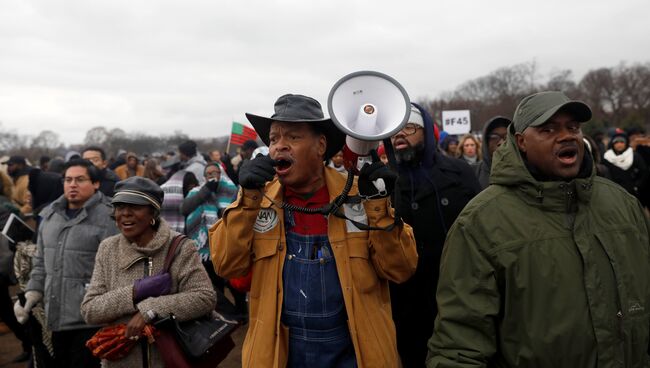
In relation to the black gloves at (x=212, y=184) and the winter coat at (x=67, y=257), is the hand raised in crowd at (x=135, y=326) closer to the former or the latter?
the winter coat at (x=67, y=257)

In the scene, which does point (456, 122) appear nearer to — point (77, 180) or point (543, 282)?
point (77, 180)

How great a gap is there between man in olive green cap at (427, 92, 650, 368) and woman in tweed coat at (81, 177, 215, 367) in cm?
159

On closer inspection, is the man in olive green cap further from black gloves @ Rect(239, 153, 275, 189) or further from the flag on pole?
the flag on pole

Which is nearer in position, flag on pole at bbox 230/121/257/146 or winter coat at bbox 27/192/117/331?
winter coat at bbox 27/192/117/331

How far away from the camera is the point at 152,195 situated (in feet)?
10.5

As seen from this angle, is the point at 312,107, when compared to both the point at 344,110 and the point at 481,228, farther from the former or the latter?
the point at 481,228

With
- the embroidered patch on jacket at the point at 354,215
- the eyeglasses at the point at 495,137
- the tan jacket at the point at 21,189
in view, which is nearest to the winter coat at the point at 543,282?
the embroidered patch on jacket at the point at 354,215

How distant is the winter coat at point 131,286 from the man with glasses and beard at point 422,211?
1.26m

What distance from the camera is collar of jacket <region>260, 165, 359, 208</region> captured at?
2.41m

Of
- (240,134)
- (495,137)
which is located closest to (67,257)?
(495,137)

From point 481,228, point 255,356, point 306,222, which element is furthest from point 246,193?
point 481,228

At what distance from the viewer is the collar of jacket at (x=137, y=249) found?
10.0 ft

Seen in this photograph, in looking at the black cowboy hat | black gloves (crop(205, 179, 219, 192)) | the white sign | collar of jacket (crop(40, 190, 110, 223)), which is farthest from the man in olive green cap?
the white sign

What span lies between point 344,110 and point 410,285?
1.53 metres
